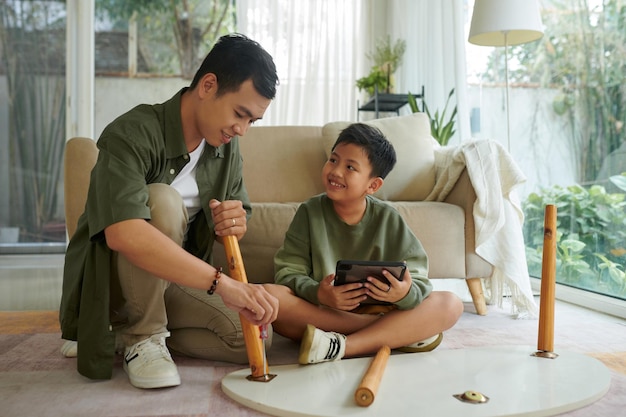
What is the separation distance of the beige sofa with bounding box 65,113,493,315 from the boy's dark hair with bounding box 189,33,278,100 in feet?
2.84

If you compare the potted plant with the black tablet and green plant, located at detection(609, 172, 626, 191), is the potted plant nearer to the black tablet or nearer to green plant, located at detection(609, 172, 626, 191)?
green plant, located at detection(609, 172, 626, 191)

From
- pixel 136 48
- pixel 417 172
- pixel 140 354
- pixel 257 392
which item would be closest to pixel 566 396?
pixel 257 392

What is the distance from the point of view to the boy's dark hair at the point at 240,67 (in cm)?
141

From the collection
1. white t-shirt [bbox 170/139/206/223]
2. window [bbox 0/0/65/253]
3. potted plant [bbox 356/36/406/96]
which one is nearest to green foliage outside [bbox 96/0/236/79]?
window [bbox 0/0/65/253]

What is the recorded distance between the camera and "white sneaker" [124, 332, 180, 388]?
4.45 ft

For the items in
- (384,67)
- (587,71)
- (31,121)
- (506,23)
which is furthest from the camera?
(31,121)

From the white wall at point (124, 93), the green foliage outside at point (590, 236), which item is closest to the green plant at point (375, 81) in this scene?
the green foliage outside at point (590, 236)

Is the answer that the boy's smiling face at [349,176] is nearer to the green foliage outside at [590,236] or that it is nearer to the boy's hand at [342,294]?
the boy's hand at [342,294]

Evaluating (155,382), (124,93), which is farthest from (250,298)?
(124,93)

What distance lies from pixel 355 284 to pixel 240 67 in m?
0.57

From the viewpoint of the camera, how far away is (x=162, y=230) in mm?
1458

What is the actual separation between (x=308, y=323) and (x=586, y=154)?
158cm

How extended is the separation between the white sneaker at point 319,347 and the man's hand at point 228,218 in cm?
29

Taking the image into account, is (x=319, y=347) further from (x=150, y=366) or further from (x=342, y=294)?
(x=150, y=366)
